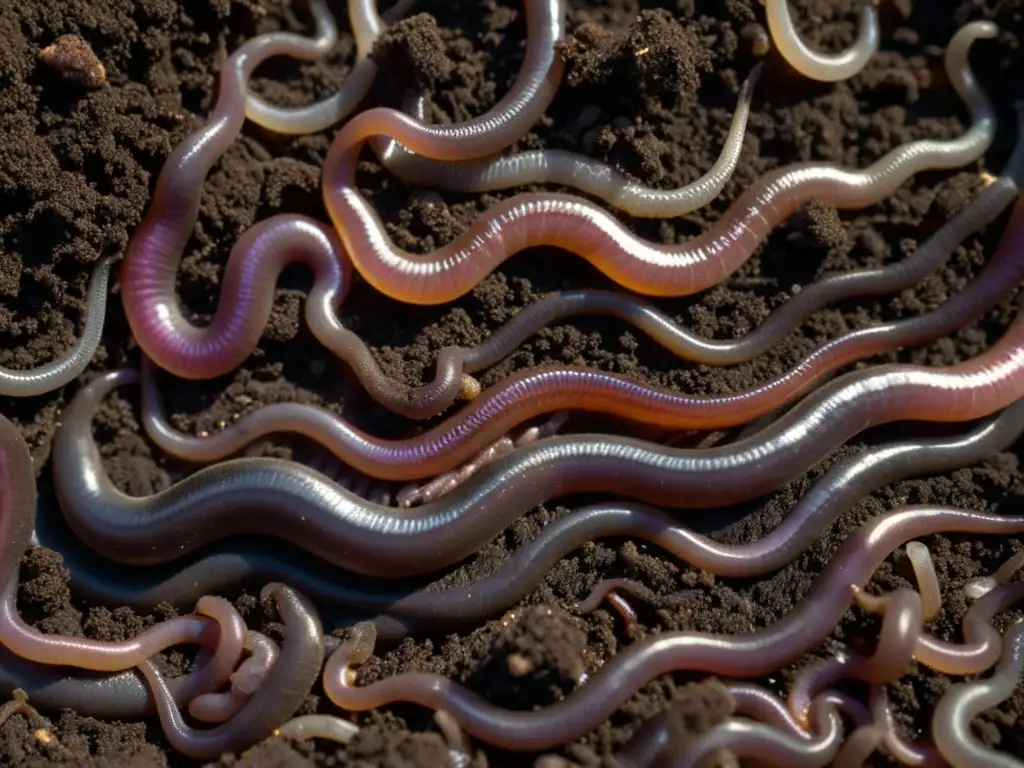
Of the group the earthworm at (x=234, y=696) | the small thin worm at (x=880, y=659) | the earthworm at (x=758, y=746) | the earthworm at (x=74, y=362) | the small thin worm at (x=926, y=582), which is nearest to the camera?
the earthworm at (x=758, y=746)

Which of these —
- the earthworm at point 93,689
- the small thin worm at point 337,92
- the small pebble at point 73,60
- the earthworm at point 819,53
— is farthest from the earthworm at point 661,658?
the small pebble at point 73,60

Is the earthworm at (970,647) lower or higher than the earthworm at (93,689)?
higher

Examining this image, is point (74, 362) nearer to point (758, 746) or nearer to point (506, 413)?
point (506, 413)

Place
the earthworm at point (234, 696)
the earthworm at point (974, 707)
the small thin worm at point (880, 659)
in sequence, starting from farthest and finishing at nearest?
the earthworm at point (234, 696), the small thin worm at point (880, 659), the earthworm at point (974, 707)

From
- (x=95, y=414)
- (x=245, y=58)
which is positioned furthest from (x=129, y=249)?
Answer: (x=245, y=58)

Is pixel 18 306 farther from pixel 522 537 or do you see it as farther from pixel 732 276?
pixel 732 276

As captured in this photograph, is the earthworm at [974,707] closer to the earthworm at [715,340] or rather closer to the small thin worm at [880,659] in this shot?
the small thin worm at [880,659]

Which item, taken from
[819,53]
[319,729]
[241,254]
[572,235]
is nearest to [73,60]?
[241,254]
